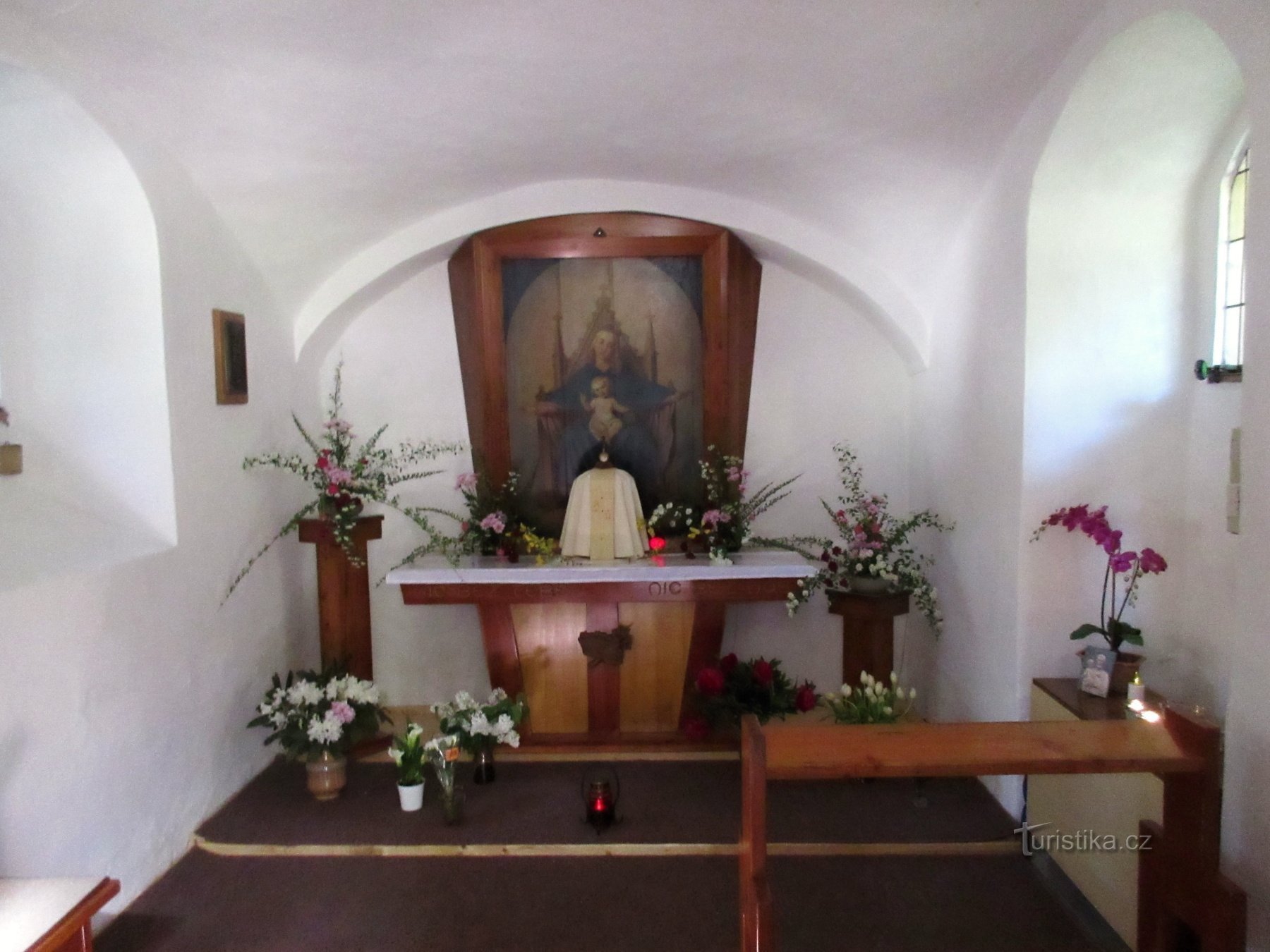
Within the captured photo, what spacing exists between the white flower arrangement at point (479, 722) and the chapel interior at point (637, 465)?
4cm

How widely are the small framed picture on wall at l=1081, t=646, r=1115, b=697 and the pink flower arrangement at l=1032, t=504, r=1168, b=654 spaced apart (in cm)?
5

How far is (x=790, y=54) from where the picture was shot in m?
3.21

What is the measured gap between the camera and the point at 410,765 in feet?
13.1

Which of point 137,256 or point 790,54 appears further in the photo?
point 137,256

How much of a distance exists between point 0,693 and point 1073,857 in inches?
142

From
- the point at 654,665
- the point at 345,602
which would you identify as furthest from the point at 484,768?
the point at 345,602

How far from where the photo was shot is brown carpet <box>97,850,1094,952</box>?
3051mm

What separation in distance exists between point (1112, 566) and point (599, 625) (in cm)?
236

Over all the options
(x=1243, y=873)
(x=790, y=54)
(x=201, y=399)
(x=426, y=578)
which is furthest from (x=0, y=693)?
(x=1243, y=873)

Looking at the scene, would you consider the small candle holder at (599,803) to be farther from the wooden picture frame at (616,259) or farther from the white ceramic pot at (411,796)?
the wooden picture frame at (616,259)

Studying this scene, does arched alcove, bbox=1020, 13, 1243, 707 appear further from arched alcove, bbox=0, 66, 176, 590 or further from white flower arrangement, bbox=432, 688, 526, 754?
arched alcove, bbox=0, 66, 176, 590

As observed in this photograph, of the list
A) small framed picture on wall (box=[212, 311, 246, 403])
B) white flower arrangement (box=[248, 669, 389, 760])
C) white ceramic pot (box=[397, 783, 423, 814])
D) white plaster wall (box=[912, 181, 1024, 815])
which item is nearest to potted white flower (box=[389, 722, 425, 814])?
white ceramic pot (box=[397, 783, 423, 814])

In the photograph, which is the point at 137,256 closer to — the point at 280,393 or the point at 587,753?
the point at 280,393

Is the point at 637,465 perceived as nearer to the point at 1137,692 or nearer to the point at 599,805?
the point at 599,805
